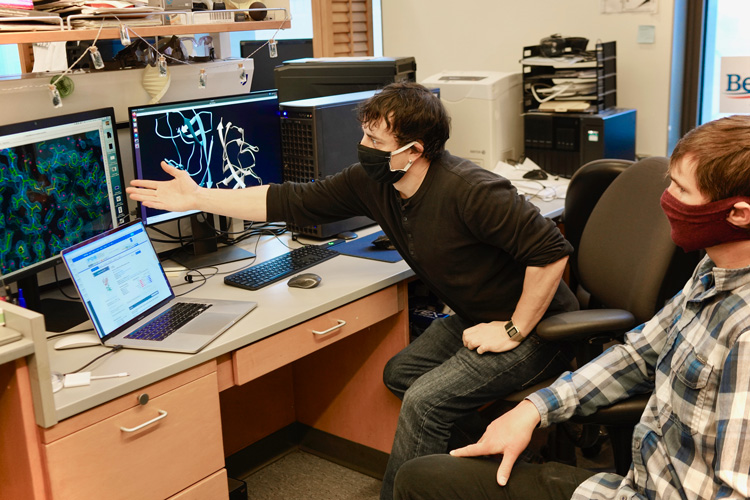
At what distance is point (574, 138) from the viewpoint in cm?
318

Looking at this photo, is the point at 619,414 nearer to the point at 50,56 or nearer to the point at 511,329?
the point at 511,329

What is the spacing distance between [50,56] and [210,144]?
0.68m

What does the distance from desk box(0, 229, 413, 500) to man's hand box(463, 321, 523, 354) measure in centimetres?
26

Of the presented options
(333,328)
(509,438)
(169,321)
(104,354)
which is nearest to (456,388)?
(333,328)

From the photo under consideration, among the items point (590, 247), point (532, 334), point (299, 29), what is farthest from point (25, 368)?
point (299, 29)

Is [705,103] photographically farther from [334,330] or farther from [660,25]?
[334,330]

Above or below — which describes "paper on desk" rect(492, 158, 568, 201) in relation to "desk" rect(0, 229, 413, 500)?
above

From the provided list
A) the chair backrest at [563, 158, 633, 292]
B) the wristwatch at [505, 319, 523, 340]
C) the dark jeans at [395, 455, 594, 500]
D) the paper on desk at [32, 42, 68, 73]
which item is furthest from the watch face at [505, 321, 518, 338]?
the paper on desk at [32, 42, 68, 73]

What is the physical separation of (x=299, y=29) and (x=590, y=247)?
308cm

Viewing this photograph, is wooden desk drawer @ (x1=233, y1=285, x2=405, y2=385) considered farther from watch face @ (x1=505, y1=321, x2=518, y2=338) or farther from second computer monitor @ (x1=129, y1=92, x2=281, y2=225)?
second computer monitor @ (x1=129, y1=92, x2=281, y2=225)

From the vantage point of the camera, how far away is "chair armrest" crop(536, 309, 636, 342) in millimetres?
1798

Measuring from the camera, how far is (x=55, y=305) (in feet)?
6.36

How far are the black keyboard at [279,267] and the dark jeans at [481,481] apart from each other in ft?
2.40

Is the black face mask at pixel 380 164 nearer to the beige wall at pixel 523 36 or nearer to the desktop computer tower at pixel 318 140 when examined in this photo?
the desktop computer tower at pixel 318 140
